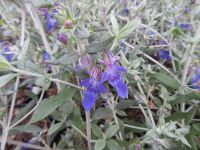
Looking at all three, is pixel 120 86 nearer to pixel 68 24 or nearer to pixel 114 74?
pixel 114 74

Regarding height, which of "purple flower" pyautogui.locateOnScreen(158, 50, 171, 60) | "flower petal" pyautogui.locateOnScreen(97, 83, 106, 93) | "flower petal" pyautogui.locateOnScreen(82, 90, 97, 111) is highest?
"flower petal" pyautogui.locateOnScreen(97, 83, 106, 93)

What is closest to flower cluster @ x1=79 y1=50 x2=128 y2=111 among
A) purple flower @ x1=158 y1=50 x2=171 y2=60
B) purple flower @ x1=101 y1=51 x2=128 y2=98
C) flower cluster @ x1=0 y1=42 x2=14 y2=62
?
purple flower @ x1=101 y1=51 x2=128 y2=98

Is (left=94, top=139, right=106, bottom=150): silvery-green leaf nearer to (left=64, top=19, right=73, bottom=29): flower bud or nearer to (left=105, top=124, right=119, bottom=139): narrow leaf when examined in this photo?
(left=105, top=124, right=119, bottom=139): narrow leaf

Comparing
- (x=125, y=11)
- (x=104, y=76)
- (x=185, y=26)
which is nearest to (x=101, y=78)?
(x=104, y=76)

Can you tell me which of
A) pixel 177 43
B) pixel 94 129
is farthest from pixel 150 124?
pixel 177 43

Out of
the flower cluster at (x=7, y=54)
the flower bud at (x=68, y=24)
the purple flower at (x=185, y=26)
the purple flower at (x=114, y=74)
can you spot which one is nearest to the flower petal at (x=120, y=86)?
the purple flower at (x=114, y=74)

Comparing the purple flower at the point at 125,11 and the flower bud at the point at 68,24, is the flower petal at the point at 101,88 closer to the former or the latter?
the flower bud at the point at 68,24

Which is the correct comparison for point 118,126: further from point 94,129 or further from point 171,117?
point 171,117
